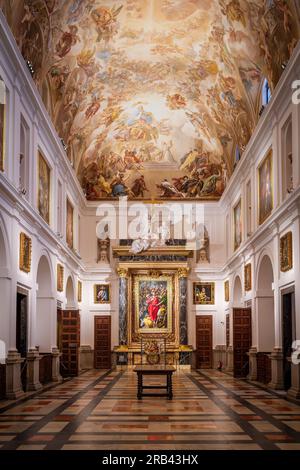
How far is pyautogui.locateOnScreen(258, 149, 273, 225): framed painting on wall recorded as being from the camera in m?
22.0

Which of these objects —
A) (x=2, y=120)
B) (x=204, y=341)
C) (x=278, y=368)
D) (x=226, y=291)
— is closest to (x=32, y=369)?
(x=278, y=368)

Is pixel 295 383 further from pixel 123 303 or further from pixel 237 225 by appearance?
pixel 123 303

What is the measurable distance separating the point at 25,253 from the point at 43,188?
4113 mm

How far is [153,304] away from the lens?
3453cm

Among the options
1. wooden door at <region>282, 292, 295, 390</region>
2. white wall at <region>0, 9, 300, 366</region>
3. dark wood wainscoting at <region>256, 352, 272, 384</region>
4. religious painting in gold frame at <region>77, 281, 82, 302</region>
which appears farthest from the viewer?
religious painting in gold frame at <region>77, 281, 82, 302</region>

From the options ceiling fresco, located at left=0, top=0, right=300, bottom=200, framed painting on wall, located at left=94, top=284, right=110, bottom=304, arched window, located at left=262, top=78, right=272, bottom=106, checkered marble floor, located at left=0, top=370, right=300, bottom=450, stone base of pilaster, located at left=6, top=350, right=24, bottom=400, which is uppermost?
ceiling fresco, located at left=0, top=0, right=300, bottom=200

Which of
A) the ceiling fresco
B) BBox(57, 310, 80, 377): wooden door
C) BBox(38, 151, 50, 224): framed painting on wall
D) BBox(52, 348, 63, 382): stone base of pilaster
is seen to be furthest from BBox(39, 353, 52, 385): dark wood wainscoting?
the ceiling fresco

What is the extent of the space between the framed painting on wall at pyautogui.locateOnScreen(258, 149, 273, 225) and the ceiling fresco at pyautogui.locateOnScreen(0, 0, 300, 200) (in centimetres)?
230

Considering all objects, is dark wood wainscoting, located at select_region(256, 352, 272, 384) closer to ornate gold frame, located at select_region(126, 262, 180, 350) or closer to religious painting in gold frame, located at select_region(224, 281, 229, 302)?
religious painting in gold frame, located at select_region(224, 281, 229, 302)

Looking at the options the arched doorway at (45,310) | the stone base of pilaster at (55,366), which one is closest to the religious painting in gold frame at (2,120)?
the arched doorway at (45,310)

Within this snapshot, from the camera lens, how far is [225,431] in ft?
39.4

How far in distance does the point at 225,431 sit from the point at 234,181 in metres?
18.7

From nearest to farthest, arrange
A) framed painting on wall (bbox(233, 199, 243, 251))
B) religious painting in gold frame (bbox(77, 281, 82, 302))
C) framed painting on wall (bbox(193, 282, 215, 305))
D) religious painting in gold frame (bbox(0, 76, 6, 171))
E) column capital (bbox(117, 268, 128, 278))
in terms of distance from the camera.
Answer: religious painting in gold frame (bbox(0, 76, 6, 171)) → framed painting on wall (bbox(233, 199, 243, 251)) → religious painting in gold frame (bbox(77, 281, 82, 302)) → column capital (bbox(117, 268, 128, 278)) → framed painting on wall (bbox(193, 282, 215, 305))

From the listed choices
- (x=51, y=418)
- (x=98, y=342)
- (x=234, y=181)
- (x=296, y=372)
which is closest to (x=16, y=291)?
(x=51, y=418)
